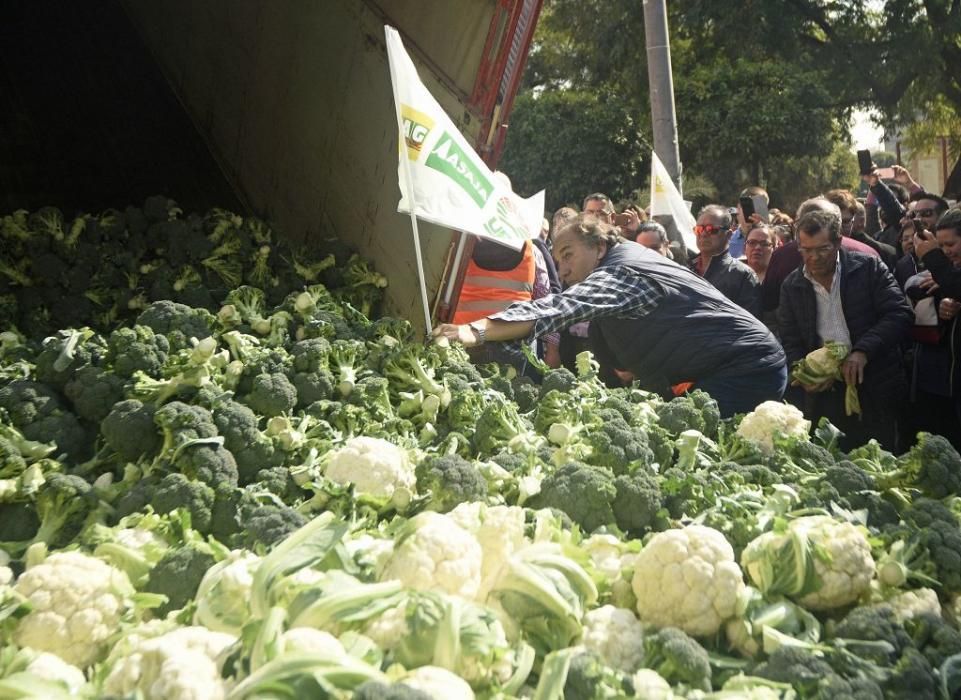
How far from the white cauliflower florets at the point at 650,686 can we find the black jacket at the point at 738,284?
A: 473 centimetres

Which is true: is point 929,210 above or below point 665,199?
above

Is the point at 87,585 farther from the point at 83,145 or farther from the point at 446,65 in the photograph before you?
the point at 83,145

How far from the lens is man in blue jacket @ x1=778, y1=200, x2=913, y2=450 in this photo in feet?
17.2

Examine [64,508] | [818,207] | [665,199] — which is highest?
[818,207]

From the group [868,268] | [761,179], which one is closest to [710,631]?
[868,268]

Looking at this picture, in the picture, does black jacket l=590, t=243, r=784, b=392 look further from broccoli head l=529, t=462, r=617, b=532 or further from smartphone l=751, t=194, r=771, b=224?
smartphone l=751, t=194, r=771, b=224

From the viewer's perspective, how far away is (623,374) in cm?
508

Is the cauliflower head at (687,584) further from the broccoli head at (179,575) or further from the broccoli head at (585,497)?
the broccoli head at (179,575)

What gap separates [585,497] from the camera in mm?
2541

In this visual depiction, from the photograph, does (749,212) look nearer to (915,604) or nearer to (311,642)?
(915,604)

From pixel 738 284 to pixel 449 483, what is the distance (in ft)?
14.1

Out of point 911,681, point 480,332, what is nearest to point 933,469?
point 911,681

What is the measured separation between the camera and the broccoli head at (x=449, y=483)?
2555 mm

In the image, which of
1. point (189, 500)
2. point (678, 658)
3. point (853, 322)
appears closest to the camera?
point (678, 658)
